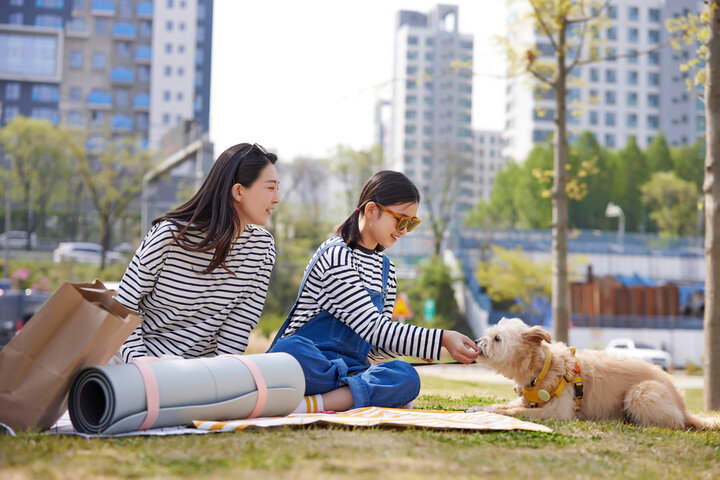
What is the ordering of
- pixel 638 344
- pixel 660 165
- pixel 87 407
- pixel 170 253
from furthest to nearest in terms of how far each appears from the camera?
1. pixel 660 165
2. pixel 638 344
3. pixel 170 253
4. pixel 87 407

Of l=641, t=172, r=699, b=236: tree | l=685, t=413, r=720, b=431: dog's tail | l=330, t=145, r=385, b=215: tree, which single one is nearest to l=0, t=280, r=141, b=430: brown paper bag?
l=685, t=413, r=720, b=431: dog's tail

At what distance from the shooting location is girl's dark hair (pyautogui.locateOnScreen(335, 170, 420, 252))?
4477 mm

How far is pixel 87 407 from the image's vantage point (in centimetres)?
321

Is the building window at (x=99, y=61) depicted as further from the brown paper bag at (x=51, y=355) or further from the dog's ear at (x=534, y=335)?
the brown paper bag at (x=51, y=355)

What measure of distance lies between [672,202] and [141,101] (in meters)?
48.4

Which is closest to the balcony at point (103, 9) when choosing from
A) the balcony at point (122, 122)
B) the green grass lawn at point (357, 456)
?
the balcony at point (122, 122)

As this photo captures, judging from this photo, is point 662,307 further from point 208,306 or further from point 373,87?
point 208,306

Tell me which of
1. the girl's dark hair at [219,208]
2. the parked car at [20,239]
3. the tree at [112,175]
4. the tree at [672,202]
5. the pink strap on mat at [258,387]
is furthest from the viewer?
the tree at [672,202]

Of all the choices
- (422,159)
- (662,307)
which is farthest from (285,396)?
(422,159)

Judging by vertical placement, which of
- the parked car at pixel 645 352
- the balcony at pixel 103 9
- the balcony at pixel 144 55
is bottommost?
the parked car at pixel 645 352

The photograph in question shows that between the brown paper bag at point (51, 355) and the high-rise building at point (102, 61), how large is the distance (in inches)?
2688

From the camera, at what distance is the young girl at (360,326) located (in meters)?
4.04

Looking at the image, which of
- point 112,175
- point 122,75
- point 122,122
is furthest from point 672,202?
point 122,75

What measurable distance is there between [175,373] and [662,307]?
3873cm
